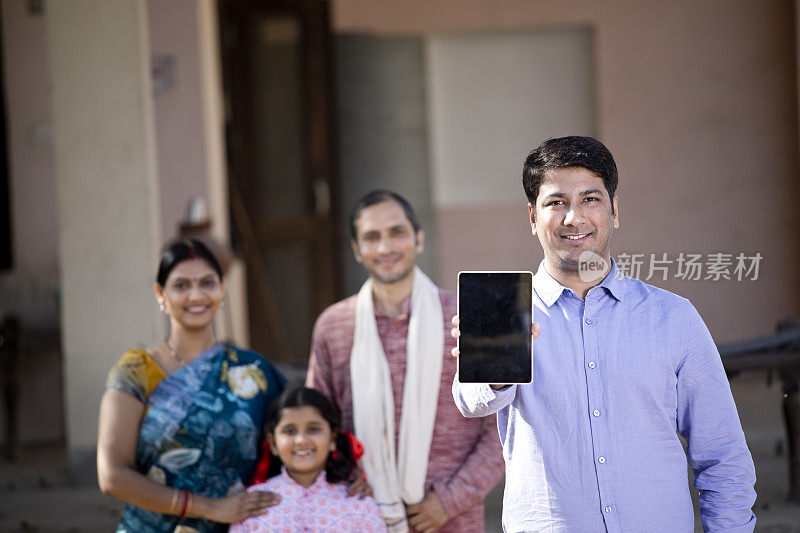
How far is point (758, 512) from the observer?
4168mm

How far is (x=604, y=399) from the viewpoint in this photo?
79.4 inches

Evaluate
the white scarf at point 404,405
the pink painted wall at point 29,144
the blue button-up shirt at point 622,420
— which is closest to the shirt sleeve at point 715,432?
the blue button-up shirt at point 622,420

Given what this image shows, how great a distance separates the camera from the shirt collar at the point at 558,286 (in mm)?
2070

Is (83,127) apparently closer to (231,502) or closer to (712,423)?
(231,502)

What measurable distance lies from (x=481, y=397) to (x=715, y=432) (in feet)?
1.64

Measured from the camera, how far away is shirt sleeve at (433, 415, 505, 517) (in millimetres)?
2979

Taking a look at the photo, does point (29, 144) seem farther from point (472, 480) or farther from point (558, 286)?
point (558, 286)

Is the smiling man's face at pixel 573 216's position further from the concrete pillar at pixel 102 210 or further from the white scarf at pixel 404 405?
the concrete pillar at pixel 102 210

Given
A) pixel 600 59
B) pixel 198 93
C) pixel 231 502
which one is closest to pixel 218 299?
pixel 231 502

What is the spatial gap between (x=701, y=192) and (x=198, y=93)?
138 inches

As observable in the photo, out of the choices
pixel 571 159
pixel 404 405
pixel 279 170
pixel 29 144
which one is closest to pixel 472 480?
pixel 404 405

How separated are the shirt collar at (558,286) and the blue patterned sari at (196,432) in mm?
1326

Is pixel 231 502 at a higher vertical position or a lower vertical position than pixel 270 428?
lower

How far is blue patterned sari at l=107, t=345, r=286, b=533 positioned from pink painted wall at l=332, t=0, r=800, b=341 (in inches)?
153
